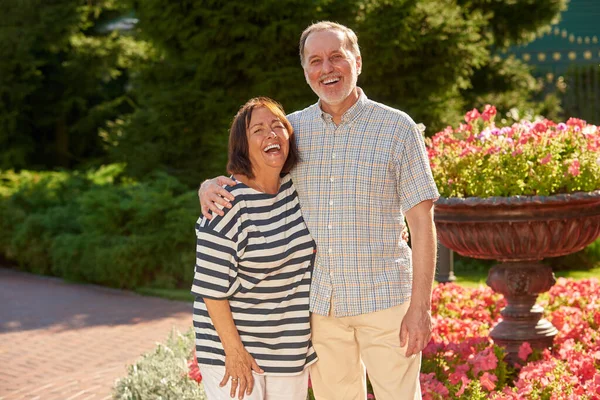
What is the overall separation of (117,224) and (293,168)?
7.67 meters

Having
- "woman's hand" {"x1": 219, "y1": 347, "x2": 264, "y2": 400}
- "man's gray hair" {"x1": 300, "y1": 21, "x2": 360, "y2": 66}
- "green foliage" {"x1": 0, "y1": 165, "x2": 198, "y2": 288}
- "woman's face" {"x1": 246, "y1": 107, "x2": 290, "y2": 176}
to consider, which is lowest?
"green foliage" {"x1": 0, "y1": 165, "x2": 198, "y2": 288}

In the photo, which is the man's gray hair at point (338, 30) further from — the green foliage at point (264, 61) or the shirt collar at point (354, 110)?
the green foliage at point (264, 61)

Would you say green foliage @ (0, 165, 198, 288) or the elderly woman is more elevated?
the elderly woman

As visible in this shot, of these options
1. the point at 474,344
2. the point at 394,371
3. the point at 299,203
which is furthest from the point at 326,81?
the point at 474,344

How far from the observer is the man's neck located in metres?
3.36

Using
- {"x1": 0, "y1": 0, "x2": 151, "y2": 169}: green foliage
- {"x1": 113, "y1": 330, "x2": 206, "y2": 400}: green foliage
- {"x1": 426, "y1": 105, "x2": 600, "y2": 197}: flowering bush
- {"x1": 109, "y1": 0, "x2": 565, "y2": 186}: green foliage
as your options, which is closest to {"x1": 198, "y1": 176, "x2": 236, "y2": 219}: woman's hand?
{"x1": 113, "y1": 330, "x2": 206, "y2": 400}: green foliage

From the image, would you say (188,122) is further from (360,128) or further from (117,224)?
(360,128)

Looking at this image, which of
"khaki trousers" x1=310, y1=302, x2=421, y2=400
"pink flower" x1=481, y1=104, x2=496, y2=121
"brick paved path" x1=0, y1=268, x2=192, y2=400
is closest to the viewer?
"khaki trousers" x1=310, y1=302, x2=421, y2=400

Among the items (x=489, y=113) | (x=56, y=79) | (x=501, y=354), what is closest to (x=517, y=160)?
(x=489, y=113)

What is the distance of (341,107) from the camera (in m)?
3.36

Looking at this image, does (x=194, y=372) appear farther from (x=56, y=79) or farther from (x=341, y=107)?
(x=56, y=79)

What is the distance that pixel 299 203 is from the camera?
3383 mm

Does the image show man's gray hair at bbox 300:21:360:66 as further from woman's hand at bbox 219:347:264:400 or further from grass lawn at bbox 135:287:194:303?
grass lawn at bbox 135:287:194:303

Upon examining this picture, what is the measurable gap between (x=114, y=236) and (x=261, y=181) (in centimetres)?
762
